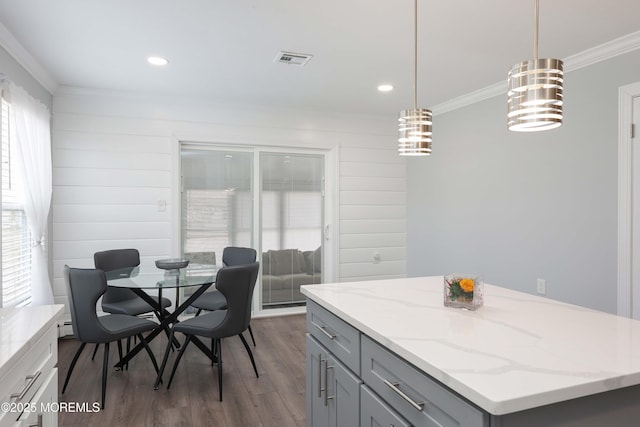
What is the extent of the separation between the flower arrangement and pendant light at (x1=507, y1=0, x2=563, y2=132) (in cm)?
70

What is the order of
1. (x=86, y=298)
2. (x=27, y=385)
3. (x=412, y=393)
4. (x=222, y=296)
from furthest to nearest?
(x=222, y=296)
(x=86, y=298)
(x=27, y=385)
(x=412, y=393)

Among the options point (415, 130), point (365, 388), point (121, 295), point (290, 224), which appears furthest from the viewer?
point (290, 224)

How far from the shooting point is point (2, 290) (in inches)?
115

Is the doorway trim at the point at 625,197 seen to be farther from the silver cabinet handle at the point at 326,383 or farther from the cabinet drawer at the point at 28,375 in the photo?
the cabinet drawer at the point at 28,375

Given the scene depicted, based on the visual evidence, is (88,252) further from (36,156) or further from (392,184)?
(392,184)

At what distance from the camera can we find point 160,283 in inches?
123

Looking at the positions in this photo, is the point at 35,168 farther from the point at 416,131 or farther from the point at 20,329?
the point at 416,131

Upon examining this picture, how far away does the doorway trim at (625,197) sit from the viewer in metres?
3.02

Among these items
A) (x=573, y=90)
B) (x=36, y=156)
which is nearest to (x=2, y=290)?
(x=36, y=156)

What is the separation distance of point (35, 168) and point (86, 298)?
4.68 ft

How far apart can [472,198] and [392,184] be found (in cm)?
127

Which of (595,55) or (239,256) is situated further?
(239,256)

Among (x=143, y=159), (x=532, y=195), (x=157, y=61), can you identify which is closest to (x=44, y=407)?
(x=157, y=61)

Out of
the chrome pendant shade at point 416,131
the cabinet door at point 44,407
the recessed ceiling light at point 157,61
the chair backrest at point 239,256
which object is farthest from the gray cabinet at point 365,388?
the recessed ceiling light at point 157,61
